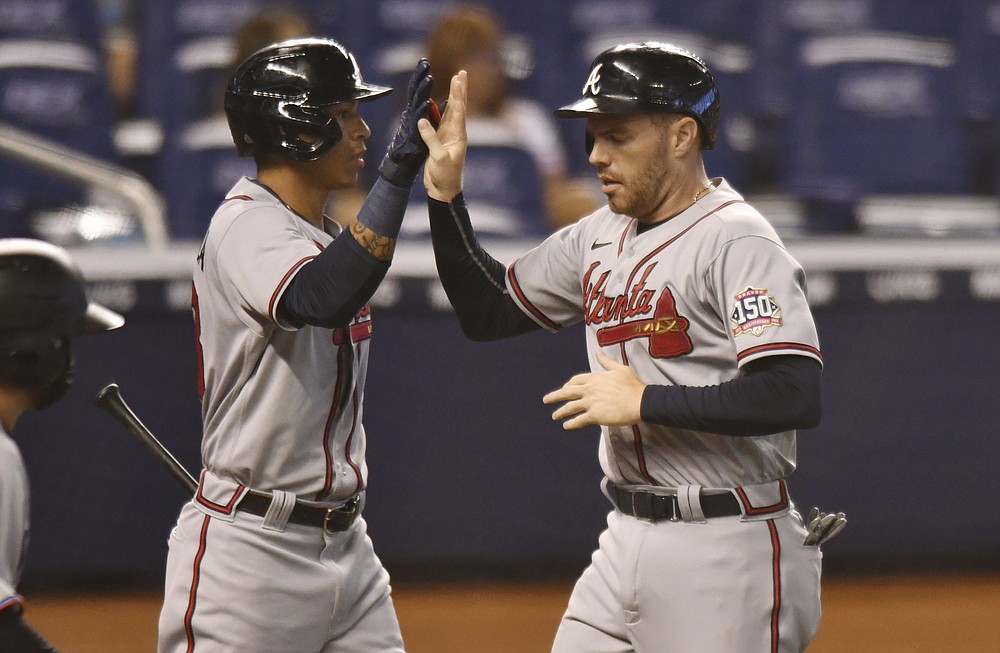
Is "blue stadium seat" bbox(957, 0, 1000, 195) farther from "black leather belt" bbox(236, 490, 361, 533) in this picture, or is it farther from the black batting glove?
"black leather belt" bbox(236, 490, 361, 533)

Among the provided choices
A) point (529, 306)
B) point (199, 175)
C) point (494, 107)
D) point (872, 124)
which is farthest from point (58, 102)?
point (529, 306)

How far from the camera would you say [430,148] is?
2473 millimetres

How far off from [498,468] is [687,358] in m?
2.36

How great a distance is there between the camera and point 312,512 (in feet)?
8.14

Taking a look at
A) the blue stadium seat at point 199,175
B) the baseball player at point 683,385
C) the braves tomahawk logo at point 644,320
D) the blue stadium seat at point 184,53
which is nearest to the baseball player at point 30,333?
the baseball player at point 683,385

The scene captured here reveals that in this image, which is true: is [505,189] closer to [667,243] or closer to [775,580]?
[667,243]

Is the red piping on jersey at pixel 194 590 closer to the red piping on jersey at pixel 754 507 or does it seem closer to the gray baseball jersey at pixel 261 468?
the gray baseball jersey at pixel 261 468

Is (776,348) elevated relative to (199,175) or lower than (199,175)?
elevated

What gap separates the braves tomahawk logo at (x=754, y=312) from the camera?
7.41 feet

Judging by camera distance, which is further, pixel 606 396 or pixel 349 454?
pixel 349 454

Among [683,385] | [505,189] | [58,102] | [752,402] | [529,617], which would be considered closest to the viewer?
[752,402]

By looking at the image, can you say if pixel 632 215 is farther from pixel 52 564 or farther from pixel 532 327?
pixel 52 564

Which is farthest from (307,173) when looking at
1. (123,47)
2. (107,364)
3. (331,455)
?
(123,47)

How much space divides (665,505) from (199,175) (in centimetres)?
351
